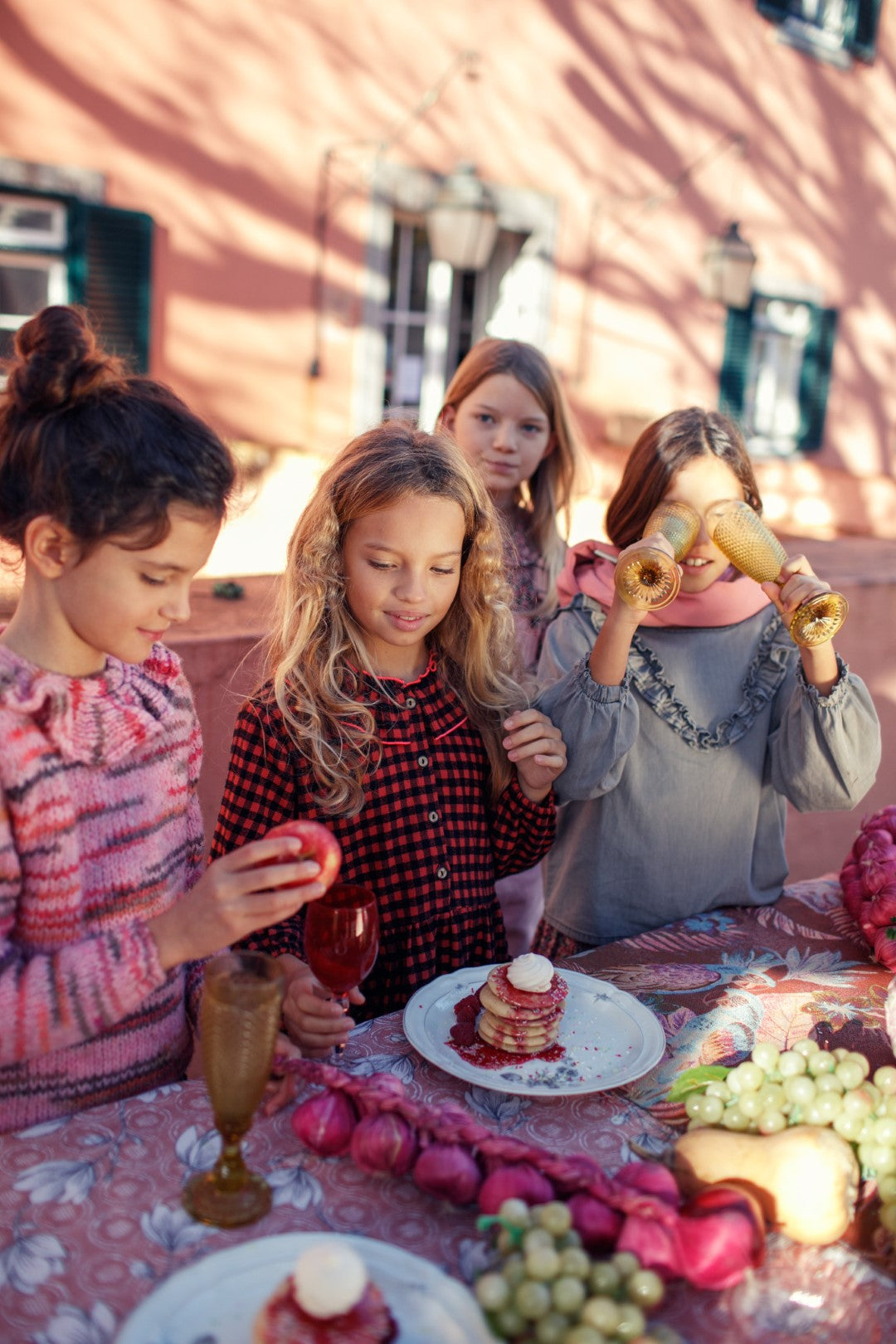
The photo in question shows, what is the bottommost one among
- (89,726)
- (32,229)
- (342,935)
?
(342,935)

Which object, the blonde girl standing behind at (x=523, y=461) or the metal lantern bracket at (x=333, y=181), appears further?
the metal lantern bracket at (x=333, y=181)

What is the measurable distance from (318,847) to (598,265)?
25.8 feet

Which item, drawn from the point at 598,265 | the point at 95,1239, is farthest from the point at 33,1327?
the point at 598,265

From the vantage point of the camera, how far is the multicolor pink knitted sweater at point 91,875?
1.34 m

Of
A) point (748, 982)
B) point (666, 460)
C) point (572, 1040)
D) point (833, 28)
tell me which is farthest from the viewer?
point (833, 28)

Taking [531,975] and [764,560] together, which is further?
[764,560]

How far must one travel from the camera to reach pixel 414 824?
81.4 inches

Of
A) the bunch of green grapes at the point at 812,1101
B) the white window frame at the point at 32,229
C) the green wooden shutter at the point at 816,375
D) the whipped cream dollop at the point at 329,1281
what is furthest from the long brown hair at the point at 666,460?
the green wooden shutter at the point at 816,375

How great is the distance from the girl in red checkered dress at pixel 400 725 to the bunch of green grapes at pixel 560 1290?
785mm

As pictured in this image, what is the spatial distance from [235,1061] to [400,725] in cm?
95

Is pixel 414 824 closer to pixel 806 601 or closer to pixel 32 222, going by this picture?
pixel 806 601

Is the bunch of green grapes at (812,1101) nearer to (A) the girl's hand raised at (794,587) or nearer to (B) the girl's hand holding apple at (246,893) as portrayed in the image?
(B) the girl's hand holding apple at (246,893)

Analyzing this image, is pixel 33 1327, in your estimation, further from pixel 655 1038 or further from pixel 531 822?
pixel 531 822

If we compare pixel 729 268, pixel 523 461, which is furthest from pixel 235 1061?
pixel 729 268
